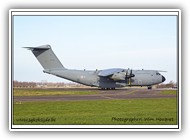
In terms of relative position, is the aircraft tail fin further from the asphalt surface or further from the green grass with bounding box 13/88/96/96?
the asphalt surface

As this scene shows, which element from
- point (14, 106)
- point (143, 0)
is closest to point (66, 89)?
point (14, 106)

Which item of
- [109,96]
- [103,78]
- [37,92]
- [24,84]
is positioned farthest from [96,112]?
[103,78]

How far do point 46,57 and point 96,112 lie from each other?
1584 millimetres

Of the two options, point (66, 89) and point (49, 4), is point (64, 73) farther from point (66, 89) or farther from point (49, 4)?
point (49, 4)

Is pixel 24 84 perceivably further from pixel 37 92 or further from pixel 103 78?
pixel 103 78

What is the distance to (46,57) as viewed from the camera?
7.65 metres

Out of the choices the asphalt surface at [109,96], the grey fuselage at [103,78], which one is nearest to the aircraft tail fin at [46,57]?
the grey fuselage at [103,78]

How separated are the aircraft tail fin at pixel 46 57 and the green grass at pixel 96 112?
0.83 meters

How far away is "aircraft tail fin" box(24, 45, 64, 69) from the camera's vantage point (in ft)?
23.5

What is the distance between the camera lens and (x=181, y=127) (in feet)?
21.0

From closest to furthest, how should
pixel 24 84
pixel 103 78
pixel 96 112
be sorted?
1. pixel 24 84
2. pixel 96 112
3. pixel 103 78

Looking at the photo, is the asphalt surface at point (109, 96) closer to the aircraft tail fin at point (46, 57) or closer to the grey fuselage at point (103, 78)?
the grey fuselage at point (103, 78)

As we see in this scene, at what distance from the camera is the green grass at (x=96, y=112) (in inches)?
259

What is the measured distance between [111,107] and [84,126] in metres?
1.30
